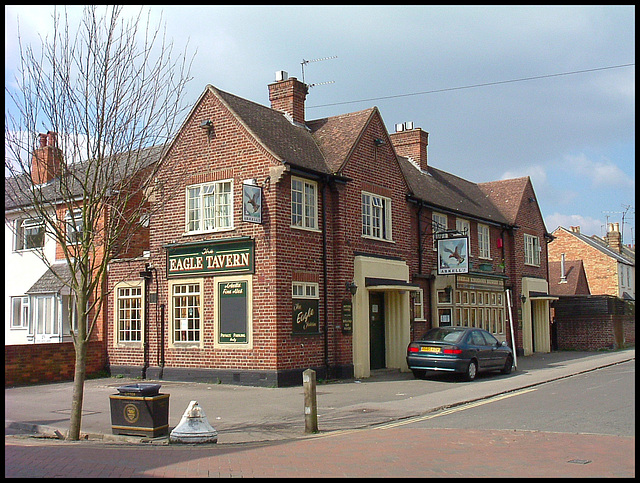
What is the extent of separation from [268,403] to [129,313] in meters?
7.78

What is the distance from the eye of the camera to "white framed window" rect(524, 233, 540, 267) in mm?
32919

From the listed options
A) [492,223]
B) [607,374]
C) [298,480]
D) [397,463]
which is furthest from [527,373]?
[298,480]

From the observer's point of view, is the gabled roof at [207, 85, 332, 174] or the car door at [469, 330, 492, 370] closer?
the gabled roof at [207, 85, 332, 174]

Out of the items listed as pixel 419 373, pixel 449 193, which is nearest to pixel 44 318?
pixel 419 373

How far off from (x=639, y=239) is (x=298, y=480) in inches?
182

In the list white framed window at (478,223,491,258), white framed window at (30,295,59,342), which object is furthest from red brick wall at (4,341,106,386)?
white framed window at (478,223,491,258)

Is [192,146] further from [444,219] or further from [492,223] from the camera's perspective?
[492,223]

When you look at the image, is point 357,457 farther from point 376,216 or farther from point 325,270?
point 376,216

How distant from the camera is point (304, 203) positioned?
63.1ft

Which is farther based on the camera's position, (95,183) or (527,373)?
(527,373)

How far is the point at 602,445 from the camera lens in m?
9.90

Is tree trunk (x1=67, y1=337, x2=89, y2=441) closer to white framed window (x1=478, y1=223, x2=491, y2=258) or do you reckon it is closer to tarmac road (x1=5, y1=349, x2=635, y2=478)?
tarmac road (x1=5, y1=349, x2=635, y2=478)

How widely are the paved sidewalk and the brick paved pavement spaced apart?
3.53 ft

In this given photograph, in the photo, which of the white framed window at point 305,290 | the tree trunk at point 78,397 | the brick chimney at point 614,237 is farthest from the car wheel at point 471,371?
the brick chimney at point 614,237
